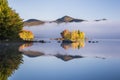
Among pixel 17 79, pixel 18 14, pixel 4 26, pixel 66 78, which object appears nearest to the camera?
pixel 17 79

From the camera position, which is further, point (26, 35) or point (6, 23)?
point (26, 35)

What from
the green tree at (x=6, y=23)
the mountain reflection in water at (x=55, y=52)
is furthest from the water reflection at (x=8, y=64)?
the green tree at (x=6, y=23)

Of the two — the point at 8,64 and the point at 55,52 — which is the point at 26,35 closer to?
the point at 55,52

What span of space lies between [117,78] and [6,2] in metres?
78.8

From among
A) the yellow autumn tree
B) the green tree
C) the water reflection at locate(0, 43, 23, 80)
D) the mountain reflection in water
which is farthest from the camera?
the yellow autumn tree

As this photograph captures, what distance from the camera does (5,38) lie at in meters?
92.5

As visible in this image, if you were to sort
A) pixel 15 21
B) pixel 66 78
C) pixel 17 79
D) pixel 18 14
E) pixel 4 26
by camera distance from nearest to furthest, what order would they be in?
pixel 17 79
pixel 66 78
pixel 4 26
pixel 15 21
pixel 18 14

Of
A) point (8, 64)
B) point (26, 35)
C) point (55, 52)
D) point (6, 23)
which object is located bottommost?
point (26, 35)

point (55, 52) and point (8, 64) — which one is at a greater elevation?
point (8, 64)

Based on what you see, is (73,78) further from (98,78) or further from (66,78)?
(98,78)

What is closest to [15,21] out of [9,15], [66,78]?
[9,15]

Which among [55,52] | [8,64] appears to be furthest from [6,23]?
[8,64]

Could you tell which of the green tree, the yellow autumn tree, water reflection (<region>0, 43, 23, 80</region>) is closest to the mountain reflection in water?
water reflection (<region>0, 43, 23, 80</region>)

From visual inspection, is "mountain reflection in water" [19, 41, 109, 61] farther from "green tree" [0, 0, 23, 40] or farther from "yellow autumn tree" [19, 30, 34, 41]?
"yellow autumn tree" [19, 30, 34, 41]
